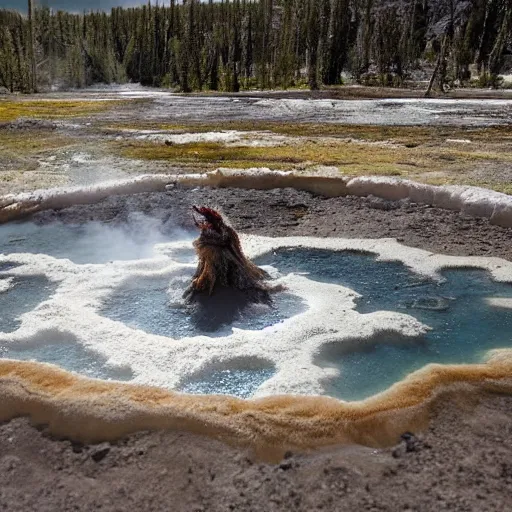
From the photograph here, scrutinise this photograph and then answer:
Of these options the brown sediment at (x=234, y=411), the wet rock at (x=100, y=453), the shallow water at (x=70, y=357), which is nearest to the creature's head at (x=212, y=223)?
the shallow water at (x=70, y=357)

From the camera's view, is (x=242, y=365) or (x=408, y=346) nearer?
(x=242, y=365)

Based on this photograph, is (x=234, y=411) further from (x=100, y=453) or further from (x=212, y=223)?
(x=212, y=223)

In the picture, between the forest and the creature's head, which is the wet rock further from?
the forest

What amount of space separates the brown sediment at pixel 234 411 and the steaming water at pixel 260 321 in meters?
0.43

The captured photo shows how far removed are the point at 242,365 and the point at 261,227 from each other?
4308 mm

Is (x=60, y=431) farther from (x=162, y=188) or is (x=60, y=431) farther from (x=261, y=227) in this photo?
(x=162, y=188)

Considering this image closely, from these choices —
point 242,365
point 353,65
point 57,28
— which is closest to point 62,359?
point 242,365

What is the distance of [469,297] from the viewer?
6422 mm

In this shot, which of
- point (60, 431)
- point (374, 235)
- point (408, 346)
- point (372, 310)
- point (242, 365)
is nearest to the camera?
point (60, 431)

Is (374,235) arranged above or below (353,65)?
below

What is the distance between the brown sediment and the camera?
3803mm

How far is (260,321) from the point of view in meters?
5.84

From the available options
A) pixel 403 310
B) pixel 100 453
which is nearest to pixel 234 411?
pixel 100 453

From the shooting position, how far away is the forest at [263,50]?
5269cm
